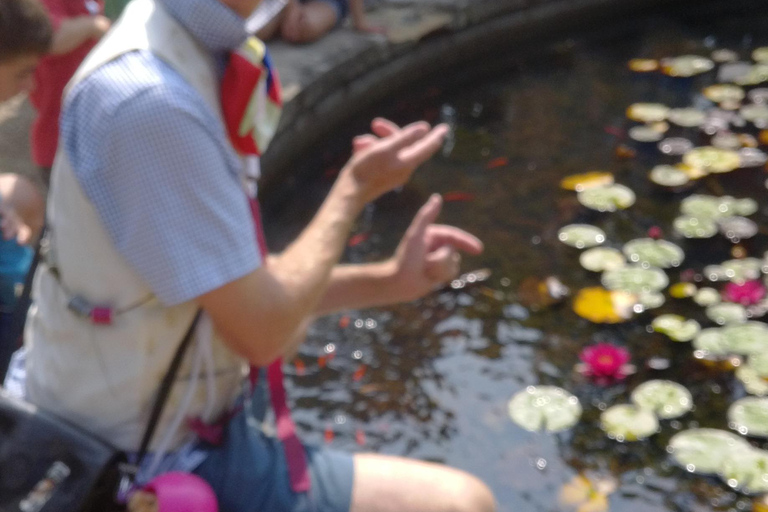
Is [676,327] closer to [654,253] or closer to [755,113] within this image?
[654,253]

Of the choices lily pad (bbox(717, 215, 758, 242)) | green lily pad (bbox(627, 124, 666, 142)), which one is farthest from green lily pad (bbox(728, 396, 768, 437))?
green lily pad (bbox(627, 124, 666, 142))

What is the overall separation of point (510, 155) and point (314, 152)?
80cm

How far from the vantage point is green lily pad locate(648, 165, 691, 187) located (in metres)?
3.26

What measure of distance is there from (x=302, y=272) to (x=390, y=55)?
9.61ft

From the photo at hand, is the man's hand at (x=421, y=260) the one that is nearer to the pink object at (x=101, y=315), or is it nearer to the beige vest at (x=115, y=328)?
the beige vest at (x=115, y=328)

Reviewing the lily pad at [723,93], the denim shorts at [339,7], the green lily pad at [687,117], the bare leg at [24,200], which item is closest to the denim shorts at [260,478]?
the bare leg at [24,200]

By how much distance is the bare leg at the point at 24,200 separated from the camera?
239cm

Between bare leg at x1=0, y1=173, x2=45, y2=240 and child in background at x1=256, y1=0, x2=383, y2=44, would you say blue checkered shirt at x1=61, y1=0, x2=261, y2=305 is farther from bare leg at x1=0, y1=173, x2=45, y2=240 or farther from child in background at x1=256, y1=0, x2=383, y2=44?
child in background at x1=256, y1=0, x2=383, y2=44

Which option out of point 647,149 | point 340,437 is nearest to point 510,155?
point 647,149

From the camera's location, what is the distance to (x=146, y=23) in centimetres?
131

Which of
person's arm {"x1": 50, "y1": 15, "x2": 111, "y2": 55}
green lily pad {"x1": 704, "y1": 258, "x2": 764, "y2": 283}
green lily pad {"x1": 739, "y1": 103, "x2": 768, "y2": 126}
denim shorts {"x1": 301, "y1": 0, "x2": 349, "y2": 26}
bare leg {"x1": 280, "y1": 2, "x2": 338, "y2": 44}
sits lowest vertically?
green lily pad {"x1": 739, "y1": 103, "x2": 768, "y2": 126}

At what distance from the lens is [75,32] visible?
2.71m

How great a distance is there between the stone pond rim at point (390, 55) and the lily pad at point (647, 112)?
3.38 ft

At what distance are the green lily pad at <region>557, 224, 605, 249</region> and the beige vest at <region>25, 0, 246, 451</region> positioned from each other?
1.81 metres
